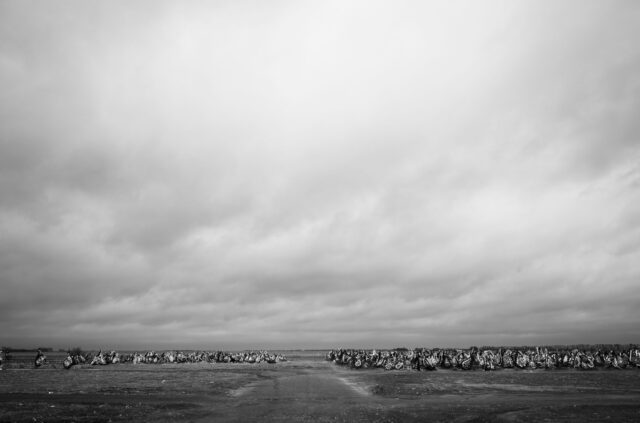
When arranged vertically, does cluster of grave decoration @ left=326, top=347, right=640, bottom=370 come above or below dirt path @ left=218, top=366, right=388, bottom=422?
below

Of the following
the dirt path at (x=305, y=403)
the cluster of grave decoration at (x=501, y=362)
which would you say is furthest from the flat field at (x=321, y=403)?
the cluster of grave decoration at (x=501, y=362)

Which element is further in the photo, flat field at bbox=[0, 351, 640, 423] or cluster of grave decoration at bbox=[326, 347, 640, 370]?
cluster of grave decoration at bbox=[326, 347, 640, 370]

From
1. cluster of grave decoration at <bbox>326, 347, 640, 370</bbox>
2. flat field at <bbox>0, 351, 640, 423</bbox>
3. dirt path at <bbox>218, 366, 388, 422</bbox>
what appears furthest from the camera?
cluster of grave decoration at <bbox>326, 347, 640, 370</bbox>

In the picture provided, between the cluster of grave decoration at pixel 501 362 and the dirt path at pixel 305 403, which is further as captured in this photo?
the cluster of grave decoration at pixel 501 362

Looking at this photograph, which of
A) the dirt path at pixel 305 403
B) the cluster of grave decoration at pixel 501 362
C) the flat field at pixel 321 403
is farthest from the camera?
the cluster of grave decoration at pixel 501 362

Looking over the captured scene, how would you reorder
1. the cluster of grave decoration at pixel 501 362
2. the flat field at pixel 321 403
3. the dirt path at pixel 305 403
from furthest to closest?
1. the cluster of grave decoration at pixel 501 362
2. the dirt path at pixel 305 403
3. the flat field at pixel 321 403

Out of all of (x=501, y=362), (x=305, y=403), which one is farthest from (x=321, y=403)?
(x=501, y=362)

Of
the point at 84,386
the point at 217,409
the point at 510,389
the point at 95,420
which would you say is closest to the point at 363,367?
the point at 510,389

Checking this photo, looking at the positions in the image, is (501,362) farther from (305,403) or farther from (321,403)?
(305,403)

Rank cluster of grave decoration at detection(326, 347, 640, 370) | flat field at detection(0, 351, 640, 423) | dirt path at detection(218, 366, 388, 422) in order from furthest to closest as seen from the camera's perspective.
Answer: cluster of grave decoration at detection(326, 347, 640, 370) < dirt path at detection(218, 366, 388, 422) < flat field at detection(0, 351, 640, 423)

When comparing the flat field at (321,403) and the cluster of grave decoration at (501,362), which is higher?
the flat field at (321,403)

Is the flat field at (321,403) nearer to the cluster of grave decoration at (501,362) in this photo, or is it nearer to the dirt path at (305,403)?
the dirt path at (305,403)

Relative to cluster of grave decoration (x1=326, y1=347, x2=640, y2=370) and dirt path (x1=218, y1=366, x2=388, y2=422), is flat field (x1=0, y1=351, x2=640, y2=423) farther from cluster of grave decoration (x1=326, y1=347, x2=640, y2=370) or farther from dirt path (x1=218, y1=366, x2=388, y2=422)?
cluster of grave decoration (x1=326, y1=347, x2=640, y2=370)

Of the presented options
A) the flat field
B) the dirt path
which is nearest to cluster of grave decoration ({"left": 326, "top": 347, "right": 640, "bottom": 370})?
the flat field
